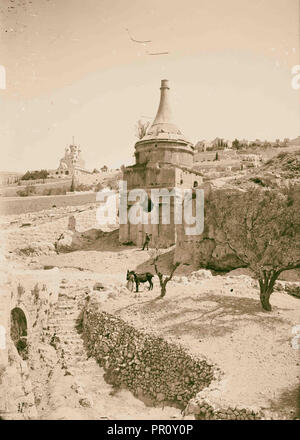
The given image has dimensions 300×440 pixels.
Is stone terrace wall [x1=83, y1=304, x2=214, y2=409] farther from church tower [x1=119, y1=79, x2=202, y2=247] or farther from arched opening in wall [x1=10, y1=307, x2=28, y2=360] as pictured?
church tower [x1=119, y1=79, x2=202, y2=247]

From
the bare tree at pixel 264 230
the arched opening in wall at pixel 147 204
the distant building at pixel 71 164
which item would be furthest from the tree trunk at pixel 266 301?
the distant building at pixel 71 164

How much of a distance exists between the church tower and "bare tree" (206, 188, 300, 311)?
499 centimetres

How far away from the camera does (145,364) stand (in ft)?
31.3

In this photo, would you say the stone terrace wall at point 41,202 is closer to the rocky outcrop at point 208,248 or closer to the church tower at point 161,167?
the church tower at point 161,167

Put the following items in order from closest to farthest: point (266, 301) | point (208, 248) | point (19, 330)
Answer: point (266, 301)
point (19, 330)
point (208, 248)

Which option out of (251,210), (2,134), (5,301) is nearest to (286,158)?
(251,210)

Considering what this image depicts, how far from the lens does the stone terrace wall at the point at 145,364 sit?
861 centimetres

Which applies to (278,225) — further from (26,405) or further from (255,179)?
(26,405)

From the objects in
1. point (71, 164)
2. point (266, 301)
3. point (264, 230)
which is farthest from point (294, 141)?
point (266, 301)

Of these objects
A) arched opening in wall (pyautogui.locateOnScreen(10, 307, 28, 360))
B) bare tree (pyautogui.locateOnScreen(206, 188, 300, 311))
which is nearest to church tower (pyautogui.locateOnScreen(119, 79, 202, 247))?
bare tree (pyautogui.locateOnScreen(206, 188, 300, 311))

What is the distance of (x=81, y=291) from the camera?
14.1 meters

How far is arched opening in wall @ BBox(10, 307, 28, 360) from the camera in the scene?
11555mm

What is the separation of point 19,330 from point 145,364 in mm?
4611

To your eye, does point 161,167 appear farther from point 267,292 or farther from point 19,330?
point 19,330
